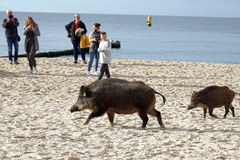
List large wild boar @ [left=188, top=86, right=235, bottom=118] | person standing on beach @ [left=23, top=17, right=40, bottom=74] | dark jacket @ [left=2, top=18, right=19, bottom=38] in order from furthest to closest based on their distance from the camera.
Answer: dark jacket @ [left=2, top=18, right=19, bottom=38], person standing on beach @ [left=23, top=17, right=40, bottom=74], large wild boar @ [left=188, top=86, right=235, bottom=118]

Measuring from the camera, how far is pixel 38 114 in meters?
10.5

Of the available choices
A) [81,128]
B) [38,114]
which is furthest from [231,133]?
[38,114]

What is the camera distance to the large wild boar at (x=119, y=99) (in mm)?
8828

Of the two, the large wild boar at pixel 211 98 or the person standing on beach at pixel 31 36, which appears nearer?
the large wild boar at pixel 211 98

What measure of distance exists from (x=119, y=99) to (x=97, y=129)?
676 millimetres

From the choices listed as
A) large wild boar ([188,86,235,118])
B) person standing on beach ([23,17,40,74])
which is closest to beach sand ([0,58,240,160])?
large wild boar ([188,86,235,118])

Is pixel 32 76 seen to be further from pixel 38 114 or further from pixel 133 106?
pixel 133 106

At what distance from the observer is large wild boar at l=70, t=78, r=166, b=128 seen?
883 centimetres

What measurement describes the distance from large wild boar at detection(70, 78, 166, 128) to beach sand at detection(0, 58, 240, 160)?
0.36 meters

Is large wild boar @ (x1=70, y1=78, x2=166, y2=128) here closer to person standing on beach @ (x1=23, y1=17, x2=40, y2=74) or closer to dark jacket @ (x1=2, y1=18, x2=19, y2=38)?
person standing on beach @ (x1=23, y1=17, x2=40, y2=74)

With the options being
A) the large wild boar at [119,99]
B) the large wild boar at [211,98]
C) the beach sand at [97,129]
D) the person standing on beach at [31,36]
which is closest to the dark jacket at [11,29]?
the person standing on beach at [31,36]

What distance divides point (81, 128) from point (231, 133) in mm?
2577

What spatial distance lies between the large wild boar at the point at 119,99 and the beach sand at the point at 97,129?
0.36m

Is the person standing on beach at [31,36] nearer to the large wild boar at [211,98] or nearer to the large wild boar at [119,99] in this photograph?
the large wild boar at [211,98]
